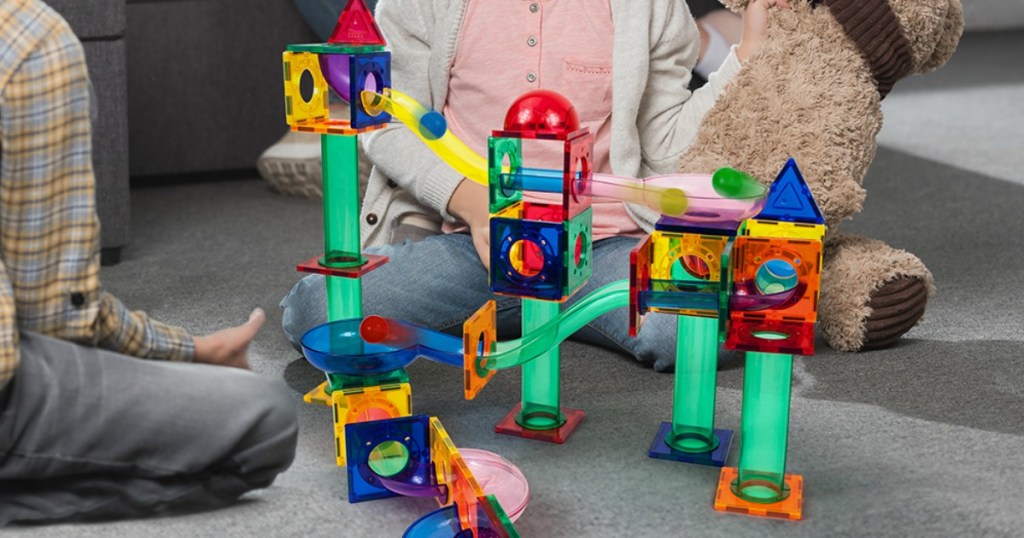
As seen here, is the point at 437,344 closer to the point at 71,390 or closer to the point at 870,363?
the point at 71,390

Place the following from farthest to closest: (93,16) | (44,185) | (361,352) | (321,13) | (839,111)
Result: (321,13)
(93,16)
(839,111)
(361,352)
(44,185)

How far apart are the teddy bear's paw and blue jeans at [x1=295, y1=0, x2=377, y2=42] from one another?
1025 mm

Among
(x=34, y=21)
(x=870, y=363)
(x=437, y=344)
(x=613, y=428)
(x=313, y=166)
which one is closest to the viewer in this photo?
(x=34, y=21)

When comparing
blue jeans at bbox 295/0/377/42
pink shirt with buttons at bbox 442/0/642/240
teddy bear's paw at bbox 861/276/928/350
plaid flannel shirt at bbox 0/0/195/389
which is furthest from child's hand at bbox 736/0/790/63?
blue jeans at bbox 295/0/377/42

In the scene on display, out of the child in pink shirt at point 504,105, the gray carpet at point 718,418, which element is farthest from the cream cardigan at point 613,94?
the gray carpet at point 718,418

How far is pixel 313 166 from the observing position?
1.88 metres

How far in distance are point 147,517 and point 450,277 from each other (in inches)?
16.6

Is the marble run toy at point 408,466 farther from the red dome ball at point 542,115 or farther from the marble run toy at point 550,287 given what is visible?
the red dome ball at point 542,115

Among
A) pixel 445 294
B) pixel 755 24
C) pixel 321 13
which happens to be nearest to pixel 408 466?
pixel 445 294

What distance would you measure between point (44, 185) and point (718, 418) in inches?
22.2

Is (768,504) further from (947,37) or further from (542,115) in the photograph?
(947,37)

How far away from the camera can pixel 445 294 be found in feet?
3.87

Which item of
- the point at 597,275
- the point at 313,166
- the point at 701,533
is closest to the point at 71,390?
the point at 701,533

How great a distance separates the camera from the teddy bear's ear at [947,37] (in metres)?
1.14
